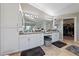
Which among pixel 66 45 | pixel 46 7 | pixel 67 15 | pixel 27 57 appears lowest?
pixel 27 57

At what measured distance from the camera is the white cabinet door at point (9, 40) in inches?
77.7

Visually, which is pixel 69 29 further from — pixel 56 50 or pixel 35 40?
pixel 35 40

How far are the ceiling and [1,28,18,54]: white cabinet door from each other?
83 cm

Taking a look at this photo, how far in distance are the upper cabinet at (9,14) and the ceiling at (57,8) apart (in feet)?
1.52

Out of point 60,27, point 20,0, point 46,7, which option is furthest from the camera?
point 60,27

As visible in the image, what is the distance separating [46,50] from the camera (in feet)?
6.86

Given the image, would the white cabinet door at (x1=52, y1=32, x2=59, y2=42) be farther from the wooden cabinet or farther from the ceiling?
the ceiling

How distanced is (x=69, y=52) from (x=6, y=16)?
1.71m

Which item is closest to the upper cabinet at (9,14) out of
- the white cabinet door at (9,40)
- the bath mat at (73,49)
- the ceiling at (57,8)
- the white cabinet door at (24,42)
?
the white cabinet door at (9,40)

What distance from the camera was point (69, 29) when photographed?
2148 millimetres

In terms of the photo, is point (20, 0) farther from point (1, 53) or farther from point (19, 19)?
point (1, 53)

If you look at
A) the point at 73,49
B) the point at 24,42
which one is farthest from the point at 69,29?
the point at 24,42

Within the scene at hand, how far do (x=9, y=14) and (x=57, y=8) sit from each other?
1143 millimetres

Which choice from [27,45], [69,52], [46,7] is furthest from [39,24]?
[69,52]
